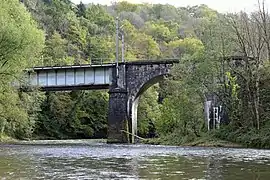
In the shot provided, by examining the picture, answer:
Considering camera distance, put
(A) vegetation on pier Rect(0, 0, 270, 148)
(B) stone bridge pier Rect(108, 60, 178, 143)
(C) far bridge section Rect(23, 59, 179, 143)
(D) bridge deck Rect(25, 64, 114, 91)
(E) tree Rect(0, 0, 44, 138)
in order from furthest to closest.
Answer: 1. (D) bridge deck Rect(25, 64, 114, 91)
2. (B) stone bridge pier Rect(108, 60, 178, 143)
3. (C) far bridge section Rect(23, 59, 179, 143)
4. (A) vegetation on pier Rect(0, 0, 270, 148)
5. (E) tree Rect(0, 0, 44, 138)

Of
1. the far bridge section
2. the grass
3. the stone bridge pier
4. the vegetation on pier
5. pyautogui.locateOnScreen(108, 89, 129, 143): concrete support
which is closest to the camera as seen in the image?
the vegetation on pier

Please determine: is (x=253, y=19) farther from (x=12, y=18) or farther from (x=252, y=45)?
(x=12, y=18)

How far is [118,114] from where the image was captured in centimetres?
5653

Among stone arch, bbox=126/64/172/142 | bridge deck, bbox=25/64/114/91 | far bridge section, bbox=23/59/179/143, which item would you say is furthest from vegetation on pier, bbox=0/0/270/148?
far bridge section, bbox=23/59/179/143

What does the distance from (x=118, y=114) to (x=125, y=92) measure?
242cm

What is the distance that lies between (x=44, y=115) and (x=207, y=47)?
145ft

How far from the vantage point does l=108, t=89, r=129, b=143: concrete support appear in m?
56.2

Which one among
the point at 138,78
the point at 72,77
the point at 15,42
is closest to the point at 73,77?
the point at 72,77

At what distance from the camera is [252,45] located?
47281mm

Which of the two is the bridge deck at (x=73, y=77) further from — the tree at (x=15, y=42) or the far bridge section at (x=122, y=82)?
the tree at (x=15, y=42)

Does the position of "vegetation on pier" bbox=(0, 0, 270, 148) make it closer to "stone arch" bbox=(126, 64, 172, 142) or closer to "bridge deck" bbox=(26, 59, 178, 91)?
"bridge deck" bbox=(26, 59, 178, 91)

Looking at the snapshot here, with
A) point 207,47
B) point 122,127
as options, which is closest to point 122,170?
point 207,47

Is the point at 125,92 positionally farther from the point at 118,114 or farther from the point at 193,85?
the point at 193,85

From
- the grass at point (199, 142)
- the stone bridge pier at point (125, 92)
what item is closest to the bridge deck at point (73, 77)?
the stone bridge pier at point (125, 92)
